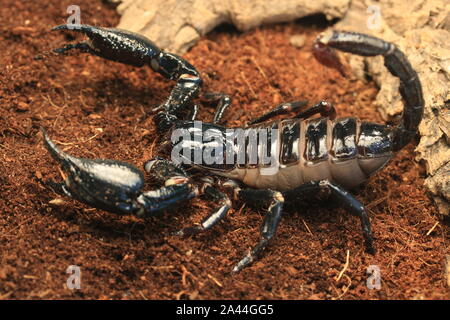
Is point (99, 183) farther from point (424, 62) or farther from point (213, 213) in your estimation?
point (424, 62)

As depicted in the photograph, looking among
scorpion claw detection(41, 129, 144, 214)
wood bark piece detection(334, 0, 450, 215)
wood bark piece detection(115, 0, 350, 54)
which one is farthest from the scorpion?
wood bark piece detection(115, 0, 350, 54)

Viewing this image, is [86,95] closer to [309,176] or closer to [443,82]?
[309,176]

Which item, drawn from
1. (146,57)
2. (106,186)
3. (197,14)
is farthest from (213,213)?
(197,14)

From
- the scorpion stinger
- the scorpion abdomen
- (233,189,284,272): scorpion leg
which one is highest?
the scorpion stinger

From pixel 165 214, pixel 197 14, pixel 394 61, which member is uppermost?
pixel 394 61

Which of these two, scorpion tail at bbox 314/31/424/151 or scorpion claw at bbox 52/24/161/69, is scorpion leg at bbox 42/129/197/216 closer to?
scorpion claw at bbox 52/24/161/69

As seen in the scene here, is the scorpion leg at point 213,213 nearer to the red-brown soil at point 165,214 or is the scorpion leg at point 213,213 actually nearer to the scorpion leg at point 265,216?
the red-brown soil at point 165,214

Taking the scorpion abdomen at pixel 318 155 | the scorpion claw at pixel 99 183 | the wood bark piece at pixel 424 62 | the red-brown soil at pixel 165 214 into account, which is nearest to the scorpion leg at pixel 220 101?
the red-brown soil at pixel 165 214
